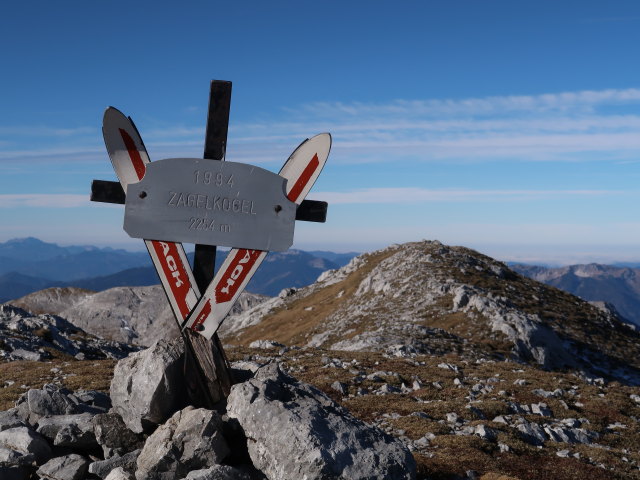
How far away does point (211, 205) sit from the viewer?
26.7ft

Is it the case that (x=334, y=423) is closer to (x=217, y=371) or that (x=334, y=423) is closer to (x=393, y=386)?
(x=217, y=371)

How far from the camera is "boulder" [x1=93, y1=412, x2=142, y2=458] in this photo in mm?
9180

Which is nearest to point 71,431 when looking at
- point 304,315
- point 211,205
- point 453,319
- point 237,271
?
point 237,271

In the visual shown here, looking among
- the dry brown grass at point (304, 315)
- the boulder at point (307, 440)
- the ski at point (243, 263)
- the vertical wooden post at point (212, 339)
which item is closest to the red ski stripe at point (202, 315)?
the ski at point (243, 263)

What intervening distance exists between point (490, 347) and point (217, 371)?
128 feet

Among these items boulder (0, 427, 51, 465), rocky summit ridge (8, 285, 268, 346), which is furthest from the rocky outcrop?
boulder (0, 427, 51, 465)

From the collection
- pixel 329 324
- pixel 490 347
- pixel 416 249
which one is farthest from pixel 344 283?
pixel 490 347

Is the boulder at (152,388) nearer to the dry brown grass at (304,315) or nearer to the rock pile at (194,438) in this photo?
the rock pile at (194,438)

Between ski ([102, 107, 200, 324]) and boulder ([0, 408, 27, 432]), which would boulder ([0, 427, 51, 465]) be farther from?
ski ([102, 107, 200, 324])

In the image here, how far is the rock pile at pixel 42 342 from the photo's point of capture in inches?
1275

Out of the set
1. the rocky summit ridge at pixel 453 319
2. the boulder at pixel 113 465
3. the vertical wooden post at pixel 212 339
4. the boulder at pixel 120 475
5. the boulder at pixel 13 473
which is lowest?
the rocky summit ridge at pixel 453 319

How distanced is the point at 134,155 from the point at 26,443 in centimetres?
564

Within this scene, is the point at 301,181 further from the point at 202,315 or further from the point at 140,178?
the point at 202,315

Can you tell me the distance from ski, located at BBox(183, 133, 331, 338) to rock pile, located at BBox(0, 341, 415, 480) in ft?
4.10
